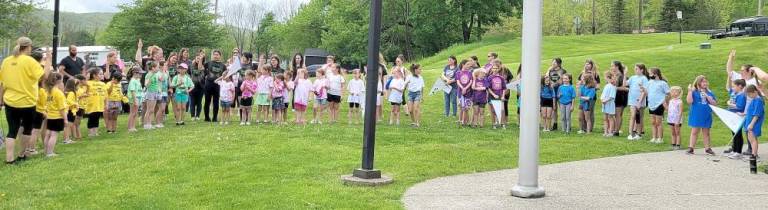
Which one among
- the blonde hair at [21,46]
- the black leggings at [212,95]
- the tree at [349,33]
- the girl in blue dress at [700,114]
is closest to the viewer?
the blonde hair at [21,46]

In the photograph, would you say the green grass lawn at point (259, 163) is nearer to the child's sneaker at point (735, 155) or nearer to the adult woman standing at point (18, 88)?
the adult woman standing at point (18, 88)

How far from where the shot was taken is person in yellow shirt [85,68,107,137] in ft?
44.6

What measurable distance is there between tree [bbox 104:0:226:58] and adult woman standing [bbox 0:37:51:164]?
2046 inches

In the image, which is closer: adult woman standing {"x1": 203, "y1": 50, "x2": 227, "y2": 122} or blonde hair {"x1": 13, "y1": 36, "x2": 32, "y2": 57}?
blonde hair {"x1": 13, "y1": 36, "x2": 32, "y2": 57}

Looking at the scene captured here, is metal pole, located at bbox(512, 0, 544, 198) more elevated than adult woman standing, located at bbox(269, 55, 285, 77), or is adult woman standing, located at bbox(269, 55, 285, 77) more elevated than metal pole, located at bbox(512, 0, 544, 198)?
adult woman standing, located at bbox(269, 55, 285, 77)

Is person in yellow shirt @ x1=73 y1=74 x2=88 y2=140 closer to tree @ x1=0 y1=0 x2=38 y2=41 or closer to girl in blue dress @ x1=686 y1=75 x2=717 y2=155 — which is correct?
girl in blue dress @ x1=686 y1=75 x2=717 y2=155

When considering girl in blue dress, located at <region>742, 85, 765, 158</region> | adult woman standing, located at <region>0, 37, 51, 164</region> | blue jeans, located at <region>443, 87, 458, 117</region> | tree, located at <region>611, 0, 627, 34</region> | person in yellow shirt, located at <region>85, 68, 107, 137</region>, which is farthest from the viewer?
tree, located at <region>611, 0, 627, 34</region>

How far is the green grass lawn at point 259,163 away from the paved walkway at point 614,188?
1.47 ft

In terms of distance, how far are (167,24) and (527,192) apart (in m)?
57.6

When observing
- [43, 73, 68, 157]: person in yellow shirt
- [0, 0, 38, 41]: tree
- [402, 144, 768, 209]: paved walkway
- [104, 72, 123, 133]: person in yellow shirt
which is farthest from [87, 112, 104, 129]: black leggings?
[0, 0, 38, 41]: tree

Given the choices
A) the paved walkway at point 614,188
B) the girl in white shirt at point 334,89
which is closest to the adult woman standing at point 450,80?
the girl in white shirt at point 334,89

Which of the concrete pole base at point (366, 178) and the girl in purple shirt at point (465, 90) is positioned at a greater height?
the girl in purple shirt at point (465, 90)

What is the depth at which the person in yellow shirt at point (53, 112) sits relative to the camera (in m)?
11.0

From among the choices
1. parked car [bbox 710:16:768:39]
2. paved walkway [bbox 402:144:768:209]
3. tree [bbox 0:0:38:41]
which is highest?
parked car [bbox 710:16:768:39]
